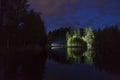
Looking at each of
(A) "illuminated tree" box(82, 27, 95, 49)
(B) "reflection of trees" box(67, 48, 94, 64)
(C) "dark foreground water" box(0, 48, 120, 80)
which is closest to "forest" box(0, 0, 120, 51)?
(B) "reflection of trees" box(67, 48, 94, 64)

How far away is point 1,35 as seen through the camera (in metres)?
55.7

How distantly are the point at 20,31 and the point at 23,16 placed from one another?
10.8 feet

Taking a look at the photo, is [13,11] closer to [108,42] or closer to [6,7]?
[6,7]

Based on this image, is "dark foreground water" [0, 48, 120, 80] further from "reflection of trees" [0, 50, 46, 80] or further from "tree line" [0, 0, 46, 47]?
"tree line" [0, 0, 46, 47]

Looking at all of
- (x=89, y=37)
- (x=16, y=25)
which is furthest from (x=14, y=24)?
(x=89, y=37)

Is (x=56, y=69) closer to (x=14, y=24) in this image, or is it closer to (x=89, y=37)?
(x=14, y=24)

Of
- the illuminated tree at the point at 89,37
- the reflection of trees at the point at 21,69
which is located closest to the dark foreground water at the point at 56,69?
the reflection of trees at the point at 21,69

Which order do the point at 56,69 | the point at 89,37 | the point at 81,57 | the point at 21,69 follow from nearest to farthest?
the point at 21,69 → the point at 56,69 → the point at 81,57 → the point at 89,37

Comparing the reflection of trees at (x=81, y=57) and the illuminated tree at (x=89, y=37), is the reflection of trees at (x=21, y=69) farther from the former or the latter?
the illuminated tree at (x=89, y=37)

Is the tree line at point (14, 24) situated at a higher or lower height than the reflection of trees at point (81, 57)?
higher

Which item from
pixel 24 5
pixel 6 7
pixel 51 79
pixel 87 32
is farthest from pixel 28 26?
pixel 87 32

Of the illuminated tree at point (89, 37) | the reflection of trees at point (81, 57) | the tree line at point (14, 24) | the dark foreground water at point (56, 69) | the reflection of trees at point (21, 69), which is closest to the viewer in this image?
the reflection of trees at point (21, 69)

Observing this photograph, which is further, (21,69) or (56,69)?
(56,69)

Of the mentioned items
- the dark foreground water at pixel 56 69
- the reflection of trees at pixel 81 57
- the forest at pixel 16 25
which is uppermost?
the forest at pixel 16 25
